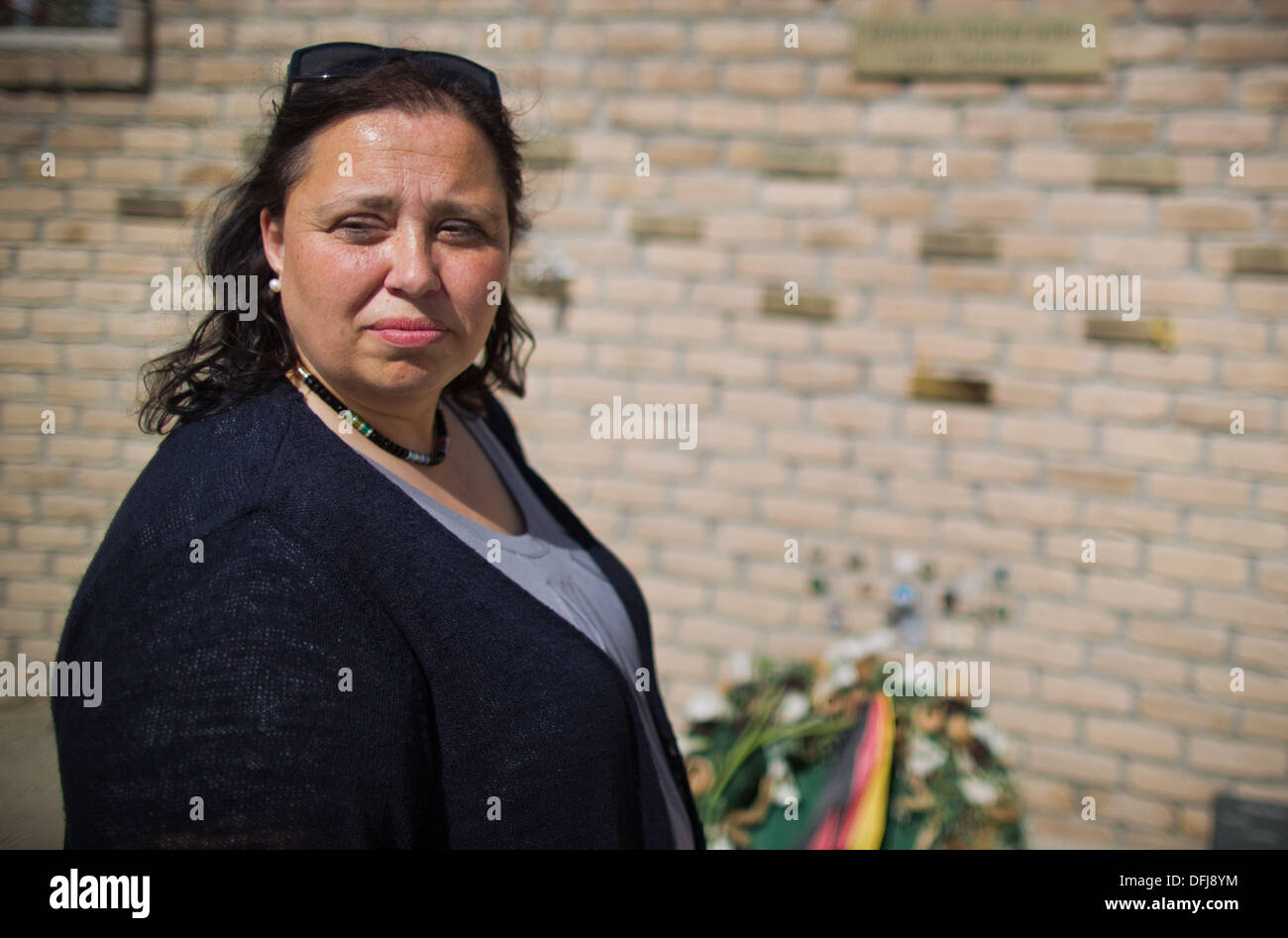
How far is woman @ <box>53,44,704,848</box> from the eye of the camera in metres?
0.98

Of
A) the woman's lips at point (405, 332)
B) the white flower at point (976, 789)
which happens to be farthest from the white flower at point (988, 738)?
the woman's lips at point (405, 332)

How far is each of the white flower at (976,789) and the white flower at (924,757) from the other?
0.26 feet

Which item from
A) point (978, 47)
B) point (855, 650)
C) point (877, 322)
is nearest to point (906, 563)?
point (855, 650)

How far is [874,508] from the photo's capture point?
3297mm

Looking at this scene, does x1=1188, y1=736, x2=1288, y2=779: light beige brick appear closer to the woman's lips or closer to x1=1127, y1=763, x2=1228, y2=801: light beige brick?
x1=1127, y1=763, x2=1228, y2=801: light beige brick

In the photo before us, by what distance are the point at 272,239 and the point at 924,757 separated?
216 centimetres

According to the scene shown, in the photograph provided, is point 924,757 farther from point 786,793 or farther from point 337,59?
point 337,59

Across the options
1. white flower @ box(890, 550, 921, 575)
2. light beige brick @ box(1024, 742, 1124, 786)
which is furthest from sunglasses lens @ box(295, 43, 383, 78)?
light beige brick @ box(1024, 742, 1124, 786)

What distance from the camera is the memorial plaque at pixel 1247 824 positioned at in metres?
3.00

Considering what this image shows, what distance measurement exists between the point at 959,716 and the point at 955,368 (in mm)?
1161

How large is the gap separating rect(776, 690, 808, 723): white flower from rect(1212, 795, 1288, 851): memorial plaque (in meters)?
1.49
